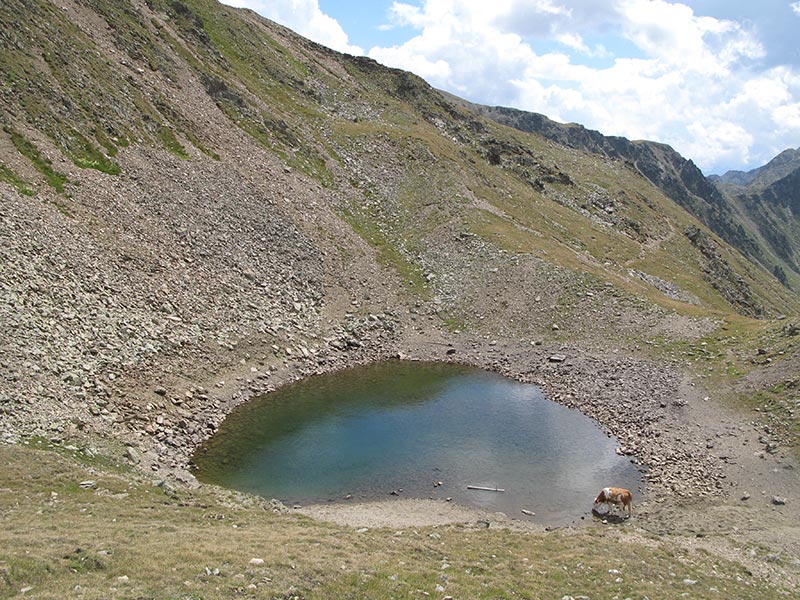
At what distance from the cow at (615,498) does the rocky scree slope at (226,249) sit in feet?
37.5

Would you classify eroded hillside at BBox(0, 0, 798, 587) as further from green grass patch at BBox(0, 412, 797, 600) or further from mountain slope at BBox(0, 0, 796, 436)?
green grass patch at BBox(0, 412, 797, 600)

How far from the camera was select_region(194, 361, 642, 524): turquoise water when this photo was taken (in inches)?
1319

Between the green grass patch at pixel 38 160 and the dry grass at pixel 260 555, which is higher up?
the green grass patch at pixel 38 160

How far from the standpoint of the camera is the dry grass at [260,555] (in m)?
16.9

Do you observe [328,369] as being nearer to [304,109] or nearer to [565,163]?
[304,109]

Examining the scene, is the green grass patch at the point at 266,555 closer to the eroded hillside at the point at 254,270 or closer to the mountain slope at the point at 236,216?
the eroded hillside at the point at 254,270

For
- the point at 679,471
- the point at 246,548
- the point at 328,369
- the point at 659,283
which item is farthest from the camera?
the point at 659,283

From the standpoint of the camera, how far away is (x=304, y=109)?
99375 mm

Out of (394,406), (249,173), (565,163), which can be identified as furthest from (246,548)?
(565,163)

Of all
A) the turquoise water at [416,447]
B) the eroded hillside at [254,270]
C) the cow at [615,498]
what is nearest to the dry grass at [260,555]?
the cow at [615,498]

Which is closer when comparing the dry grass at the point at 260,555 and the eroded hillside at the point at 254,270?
the dry grass at the point at 260,555

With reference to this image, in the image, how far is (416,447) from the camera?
1543 inches

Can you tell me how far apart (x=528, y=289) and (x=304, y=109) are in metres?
57.3

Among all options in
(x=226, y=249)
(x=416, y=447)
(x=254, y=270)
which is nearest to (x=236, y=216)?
(x=226, y=249)
